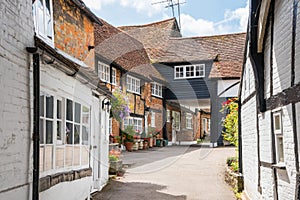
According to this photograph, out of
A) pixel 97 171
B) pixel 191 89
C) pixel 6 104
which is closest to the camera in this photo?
pixel 6 104

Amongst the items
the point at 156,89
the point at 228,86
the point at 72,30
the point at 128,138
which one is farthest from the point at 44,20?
the point at 156,89

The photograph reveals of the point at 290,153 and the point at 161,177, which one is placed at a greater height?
the point at 290,153

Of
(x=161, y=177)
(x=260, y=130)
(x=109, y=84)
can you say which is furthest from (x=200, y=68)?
(x=260, y=130)

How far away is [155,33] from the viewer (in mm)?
27906

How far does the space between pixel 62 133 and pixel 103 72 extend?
1124cm

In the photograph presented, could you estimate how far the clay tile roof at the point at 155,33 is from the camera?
25962mm

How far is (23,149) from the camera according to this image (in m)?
4.27

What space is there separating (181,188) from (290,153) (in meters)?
5.39

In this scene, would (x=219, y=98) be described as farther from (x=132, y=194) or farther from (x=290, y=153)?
(x=290, y=153)

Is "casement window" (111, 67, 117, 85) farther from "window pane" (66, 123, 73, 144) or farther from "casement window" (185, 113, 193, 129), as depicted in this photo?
"casement window" (185, 113, 193, 129)

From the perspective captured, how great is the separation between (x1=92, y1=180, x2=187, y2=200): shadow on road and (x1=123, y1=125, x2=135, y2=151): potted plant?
900cm

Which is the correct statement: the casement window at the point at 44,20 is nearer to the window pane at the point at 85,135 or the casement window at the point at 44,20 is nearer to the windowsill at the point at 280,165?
the window pane at the point at 85,135

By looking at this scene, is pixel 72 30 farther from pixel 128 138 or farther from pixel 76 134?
pixel 128 138

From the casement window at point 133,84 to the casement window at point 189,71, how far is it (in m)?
4.15
